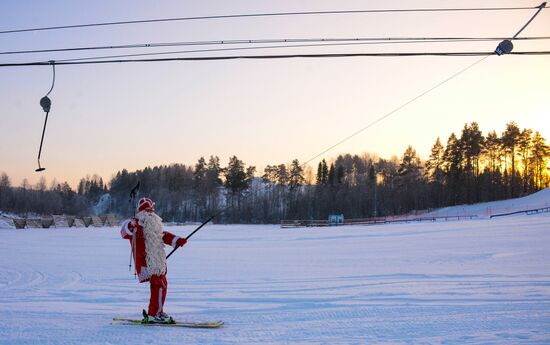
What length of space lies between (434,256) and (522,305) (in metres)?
8.88

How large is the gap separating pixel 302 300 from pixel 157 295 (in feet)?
9.69

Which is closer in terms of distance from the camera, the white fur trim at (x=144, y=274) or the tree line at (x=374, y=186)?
the white fur trim at (x=144, y=274)

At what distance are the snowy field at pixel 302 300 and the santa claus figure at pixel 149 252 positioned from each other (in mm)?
485

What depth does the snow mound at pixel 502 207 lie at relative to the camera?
2315 inches

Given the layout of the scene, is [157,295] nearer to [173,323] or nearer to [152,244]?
[173,323]

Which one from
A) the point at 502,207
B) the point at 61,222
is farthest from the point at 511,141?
the point at 61,222

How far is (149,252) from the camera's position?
6988 millimetres

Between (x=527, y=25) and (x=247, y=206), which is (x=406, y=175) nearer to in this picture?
(x=247, y=206)

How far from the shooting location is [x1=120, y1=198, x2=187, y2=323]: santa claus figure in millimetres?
6891

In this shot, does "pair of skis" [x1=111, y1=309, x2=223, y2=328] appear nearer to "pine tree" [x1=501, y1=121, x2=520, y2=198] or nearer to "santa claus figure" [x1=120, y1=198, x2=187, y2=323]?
"santa claus figure" [x1=120, y1=198, x2=187, y2=323]

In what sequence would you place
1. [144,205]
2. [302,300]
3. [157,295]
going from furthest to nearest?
[302,300], [144,205], [157,295]

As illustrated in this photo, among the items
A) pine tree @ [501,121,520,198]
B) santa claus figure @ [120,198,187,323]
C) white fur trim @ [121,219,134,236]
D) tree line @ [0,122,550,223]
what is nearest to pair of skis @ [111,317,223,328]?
santa claus figure @ [120,198,187,323]

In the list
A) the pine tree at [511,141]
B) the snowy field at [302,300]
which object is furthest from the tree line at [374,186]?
the snowy field at [302,300]

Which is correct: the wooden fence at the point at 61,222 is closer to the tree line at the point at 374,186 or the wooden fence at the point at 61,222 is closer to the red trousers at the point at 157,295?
the tree line at the point at 374,186
